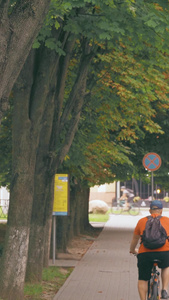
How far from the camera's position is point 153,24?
11.5 m

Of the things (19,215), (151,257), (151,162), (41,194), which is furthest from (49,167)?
(151,162)

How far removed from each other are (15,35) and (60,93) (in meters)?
6.87

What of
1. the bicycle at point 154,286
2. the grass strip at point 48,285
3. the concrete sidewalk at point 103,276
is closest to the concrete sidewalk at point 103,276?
the concrete sidewalk at point 103,276

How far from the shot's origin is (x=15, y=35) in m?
7.55

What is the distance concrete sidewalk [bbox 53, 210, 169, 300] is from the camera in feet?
39.6

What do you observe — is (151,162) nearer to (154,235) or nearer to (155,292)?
(155,292)

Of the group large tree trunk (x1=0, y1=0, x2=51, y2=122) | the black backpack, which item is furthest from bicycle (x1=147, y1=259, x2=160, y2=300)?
large tree trunk (x1=0, y1=0, x2=51, y2=122)

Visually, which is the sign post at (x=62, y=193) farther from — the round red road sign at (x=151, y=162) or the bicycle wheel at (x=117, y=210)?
the bicycle wheel at (x=117, y=210)

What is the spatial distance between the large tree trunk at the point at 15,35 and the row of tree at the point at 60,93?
0.04ft

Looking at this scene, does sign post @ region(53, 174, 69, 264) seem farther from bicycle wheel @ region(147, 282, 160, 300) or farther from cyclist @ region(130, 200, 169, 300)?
bicycle wheel @ region(147, 282, 160, 300)

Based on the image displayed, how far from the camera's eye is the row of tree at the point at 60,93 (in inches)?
450

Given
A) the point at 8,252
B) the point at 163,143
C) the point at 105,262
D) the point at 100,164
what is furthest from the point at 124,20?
the point at 163,143

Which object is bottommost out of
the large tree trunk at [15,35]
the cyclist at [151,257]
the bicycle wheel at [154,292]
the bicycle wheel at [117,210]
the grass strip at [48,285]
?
the grass strip at [48,285]

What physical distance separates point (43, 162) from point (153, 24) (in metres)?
3.59
